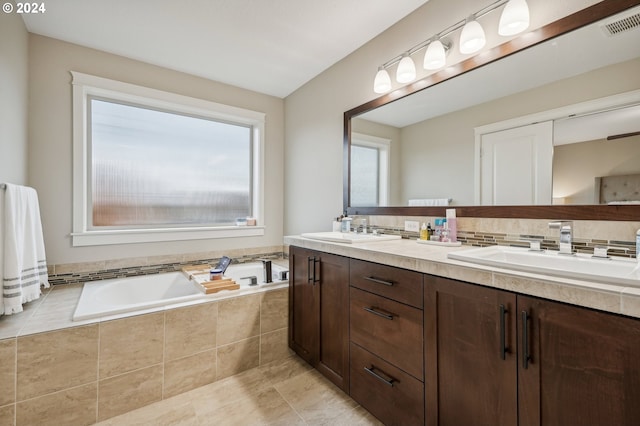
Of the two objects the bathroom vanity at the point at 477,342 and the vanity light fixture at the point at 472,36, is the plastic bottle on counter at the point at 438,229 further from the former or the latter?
the vanity light fixture at the point at 472,36

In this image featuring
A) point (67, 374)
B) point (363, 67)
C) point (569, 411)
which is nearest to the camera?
point (569, 411)

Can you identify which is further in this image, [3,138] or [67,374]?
[3,138]

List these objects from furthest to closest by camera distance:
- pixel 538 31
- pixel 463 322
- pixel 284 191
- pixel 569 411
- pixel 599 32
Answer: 1. pixel 284 191
2. pixel 538 31
3. pixel 599 32
4. pixel 463 322
5. pixel 569 411

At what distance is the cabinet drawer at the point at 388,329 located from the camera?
1241mm

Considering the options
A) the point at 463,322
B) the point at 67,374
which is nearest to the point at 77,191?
the point at 67,374

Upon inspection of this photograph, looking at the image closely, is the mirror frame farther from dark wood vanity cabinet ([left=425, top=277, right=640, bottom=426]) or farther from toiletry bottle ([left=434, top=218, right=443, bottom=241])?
dark wood vanity cabinet ([left=425, top=277, right=640, bottom=426])

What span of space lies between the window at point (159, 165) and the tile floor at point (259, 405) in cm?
144

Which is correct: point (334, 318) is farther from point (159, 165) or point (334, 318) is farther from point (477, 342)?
point (159, 165)

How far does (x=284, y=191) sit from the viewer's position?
3.38m

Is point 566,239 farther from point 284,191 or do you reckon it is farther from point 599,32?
point 284,191

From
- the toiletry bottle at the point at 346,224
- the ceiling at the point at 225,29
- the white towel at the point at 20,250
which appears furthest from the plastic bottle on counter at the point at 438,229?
the white towel at the point at 20,250

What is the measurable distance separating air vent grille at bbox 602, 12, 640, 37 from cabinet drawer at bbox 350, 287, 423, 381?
138 centimetres

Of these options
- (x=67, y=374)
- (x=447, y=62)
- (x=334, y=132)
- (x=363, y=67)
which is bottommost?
(x=67, y=374)

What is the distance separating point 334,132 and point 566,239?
186 cm
